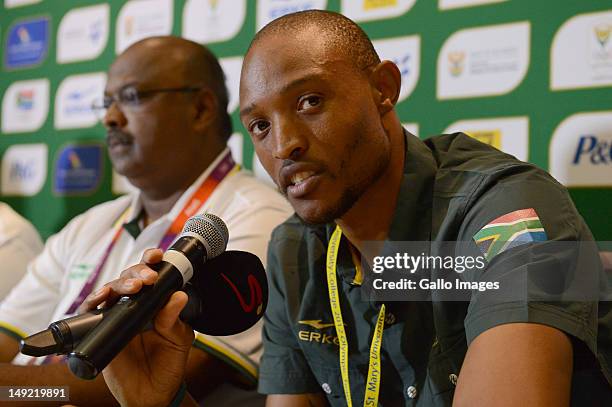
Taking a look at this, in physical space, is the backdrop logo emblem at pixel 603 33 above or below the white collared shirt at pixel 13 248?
above

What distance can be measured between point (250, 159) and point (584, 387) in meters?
1.29

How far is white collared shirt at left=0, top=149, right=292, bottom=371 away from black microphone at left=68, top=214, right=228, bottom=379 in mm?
637

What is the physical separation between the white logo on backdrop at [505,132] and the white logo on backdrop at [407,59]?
178 mm

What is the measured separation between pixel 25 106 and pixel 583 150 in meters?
1.98

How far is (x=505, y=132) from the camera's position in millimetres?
1659

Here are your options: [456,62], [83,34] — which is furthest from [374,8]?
[83,34]

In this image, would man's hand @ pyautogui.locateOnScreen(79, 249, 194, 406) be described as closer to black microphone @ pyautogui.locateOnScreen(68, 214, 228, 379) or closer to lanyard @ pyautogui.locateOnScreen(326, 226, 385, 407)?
black microphone @ pyautogui.locateOnScreen(68, 214, 228, 379)

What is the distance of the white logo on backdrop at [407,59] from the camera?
1791mm

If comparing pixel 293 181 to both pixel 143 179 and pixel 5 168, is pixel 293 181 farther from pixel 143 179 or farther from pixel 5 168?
pixel 5 168

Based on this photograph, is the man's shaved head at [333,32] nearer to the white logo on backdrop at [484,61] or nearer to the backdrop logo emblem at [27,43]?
the white logo on backdrop at [484,61]

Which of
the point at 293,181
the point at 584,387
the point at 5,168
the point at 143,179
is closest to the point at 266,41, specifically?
the point at 293,181

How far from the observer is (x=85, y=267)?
194cm

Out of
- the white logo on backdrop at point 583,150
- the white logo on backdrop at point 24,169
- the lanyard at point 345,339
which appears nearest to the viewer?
the lanyard at point 345,339

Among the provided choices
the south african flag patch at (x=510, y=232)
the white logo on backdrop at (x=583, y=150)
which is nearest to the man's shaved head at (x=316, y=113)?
the south african flag patch at (x=510, y=232)
